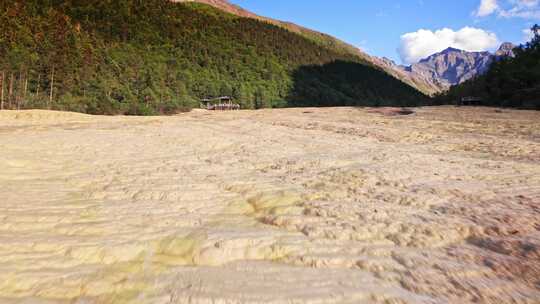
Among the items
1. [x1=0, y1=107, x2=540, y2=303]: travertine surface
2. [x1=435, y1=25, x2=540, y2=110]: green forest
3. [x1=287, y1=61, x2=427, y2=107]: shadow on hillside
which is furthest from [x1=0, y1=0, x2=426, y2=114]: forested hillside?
[x1=0, y1=107, x2=540, y2=303]: travertine surface

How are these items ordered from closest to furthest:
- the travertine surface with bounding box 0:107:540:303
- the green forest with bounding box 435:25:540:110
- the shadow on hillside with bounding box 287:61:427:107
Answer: the travertine surface with bounding box 0:107:540:303
the green forest with bounding box 435:25:540:110
the shadow on hillside with bounding box 287:61:427:107

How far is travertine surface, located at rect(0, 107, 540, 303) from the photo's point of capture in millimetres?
1998

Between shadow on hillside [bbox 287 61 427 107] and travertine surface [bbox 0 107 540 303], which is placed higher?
shadow on hillside [bbox 287 61 427 107]

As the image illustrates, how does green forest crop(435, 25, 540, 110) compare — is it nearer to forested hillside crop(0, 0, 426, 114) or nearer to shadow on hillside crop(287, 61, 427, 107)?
forested hillside crop(0, 0, 426, 114)

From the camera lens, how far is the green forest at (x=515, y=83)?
57.9 ft

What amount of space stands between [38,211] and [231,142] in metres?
4.65

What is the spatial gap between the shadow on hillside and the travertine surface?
41.1 meters

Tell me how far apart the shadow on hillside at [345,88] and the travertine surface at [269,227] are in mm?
41106

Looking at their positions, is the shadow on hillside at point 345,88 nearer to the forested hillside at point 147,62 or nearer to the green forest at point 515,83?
the forested hillside at point 147,62

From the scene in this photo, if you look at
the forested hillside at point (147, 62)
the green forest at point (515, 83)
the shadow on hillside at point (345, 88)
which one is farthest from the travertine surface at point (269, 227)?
the shadow on hillside at point (345, 88)

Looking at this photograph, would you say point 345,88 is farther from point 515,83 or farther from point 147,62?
point 515,83

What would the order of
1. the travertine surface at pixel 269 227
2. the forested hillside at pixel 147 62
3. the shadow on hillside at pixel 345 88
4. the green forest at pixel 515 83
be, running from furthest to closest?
1. the shadow on hillside at pixel 345 88
2. the forested hillside at pixel 147 62
3. the green forest at pixel 515 83
4. the travertine surface at pixel 269 227

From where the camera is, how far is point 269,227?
2977 mm

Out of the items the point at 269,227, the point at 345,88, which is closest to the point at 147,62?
the point at 345,88
